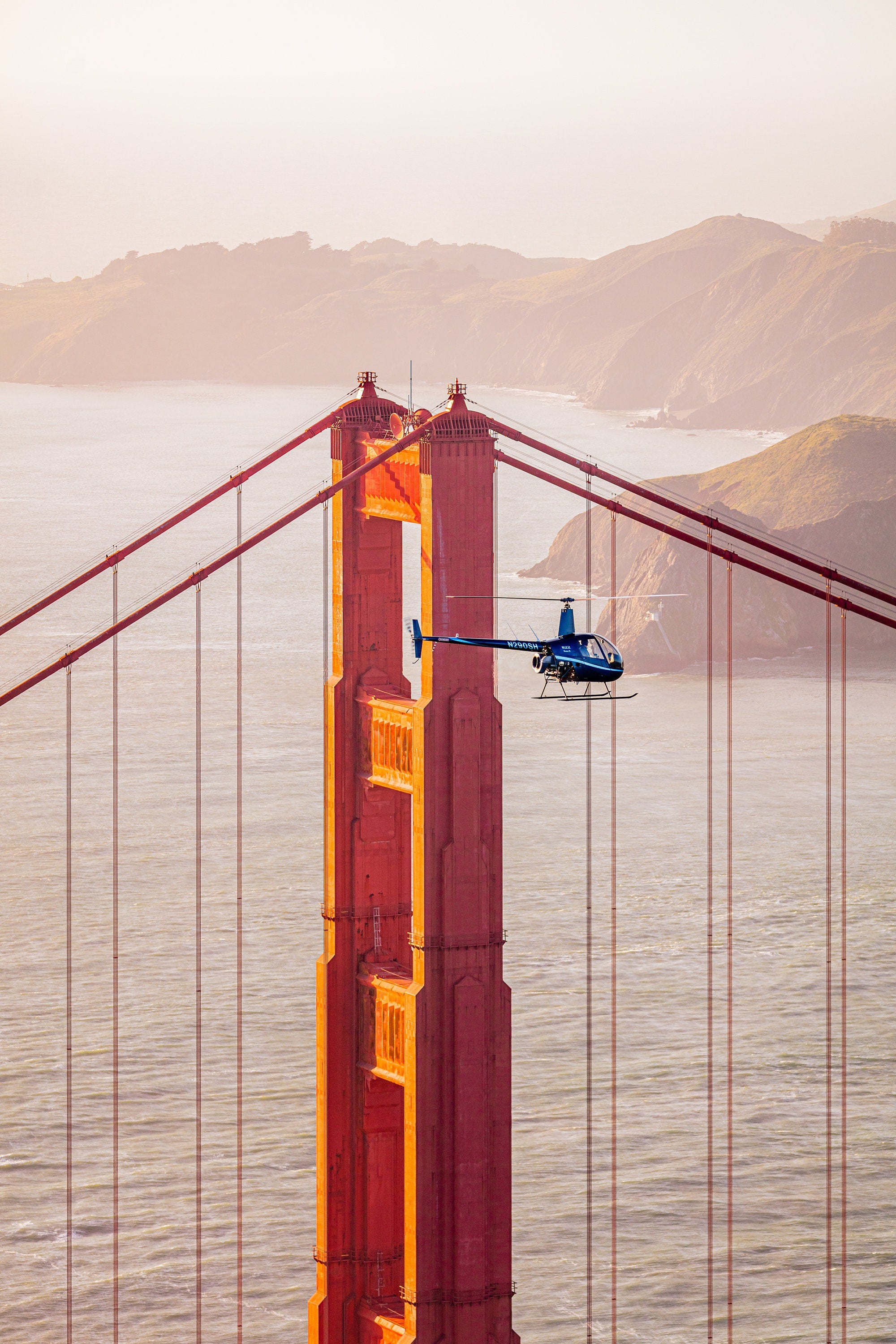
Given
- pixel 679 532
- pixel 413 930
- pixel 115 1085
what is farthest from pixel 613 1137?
pixel 679 532

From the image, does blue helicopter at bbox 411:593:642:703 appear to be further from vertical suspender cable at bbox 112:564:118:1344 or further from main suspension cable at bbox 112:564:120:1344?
vertical suspender cable at bbox 112:564:118:1344

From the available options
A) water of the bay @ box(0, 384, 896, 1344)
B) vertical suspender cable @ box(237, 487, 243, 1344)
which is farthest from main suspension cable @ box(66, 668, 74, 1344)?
vertical suspender cable @ box(237, 487, 243, 1344)

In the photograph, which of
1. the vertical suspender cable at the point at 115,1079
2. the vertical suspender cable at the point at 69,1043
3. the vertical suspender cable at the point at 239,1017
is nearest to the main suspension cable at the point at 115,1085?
the vertical suspender cable at the point at 115,1079

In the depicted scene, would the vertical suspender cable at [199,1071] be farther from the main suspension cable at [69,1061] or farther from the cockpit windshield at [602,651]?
the cockpit windshield at [602,651]

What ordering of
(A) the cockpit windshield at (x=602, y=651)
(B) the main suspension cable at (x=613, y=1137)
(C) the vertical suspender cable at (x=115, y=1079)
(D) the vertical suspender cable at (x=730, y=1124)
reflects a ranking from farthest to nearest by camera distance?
(B) the main suspension cable at (x=613, y=1137)
(D) the vertical suspender cable at (x=730, y=1124)
(C) the vertical suspender cable at (x=115, y=1079)
(A) the cockpit windshield at (x=602, y=651)

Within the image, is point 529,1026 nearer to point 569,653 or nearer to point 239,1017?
point 239,1017

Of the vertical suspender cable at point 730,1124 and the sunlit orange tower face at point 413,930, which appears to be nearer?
the sunlit orange tower face at point 413,930
